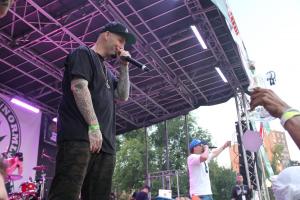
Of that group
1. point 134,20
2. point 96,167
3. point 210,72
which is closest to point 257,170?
point 210,72

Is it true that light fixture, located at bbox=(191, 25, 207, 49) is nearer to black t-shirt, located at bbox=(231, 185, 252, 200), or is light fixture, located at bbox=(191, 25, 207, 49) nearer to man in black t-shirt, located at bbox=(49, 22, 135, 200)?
black t-shirt, located at bbox=(231, 185, 252, 200)

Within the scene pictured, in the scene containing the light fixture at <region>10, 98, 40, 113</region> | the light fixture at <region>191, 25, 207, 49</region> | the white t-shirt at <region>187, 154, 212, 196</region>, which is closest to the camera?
the white t-shirt at <region>187, 154, 212, 196</region>

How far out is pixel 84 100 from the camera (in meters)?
2.01

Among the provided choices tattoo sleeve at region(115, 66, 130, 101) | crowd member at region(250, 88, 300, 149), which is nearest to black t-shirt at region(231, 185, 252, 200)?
tattoo sleeve at region(115, 66, 130, 101)

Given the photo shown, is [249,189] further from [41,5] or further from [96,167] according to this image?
[96,167]

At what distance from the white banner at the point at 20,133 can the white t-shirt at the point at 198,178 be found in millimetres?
6299

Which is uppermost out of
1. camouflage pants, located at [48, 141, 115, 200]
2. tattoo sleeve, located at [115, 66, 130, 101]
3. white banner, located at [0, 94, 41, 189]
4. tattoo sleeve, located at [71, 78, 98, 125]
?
white banner, located at [0, 94, 41, 189]

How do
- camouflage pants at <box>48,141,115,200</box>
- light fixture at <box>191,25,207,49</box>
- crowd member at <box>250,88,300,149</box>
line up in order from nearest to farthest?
crowd member at <box>250,88,300,149</box> < camouflage pants at <box>48,141,115,200</box> < light fixture at <box>191,25,207,49</box>

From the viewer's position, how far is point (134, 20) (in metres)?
8.48

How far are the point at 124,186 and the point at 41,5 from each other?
62.8 ft

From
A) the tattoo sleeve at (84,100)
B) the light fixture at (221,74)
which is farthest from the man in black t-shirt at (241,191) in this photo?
the tattoo sleeve at (84,100)

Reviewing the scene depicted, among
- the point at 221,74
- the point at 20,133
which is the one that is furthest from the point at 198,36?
the point at 20,133

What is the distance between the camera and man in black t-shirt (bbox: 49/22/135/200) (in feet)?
6.20

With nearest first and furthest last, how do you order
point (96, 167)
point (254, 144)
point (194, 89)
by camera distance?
point (96, 167) < point (254, 144) < point (194, 89)
